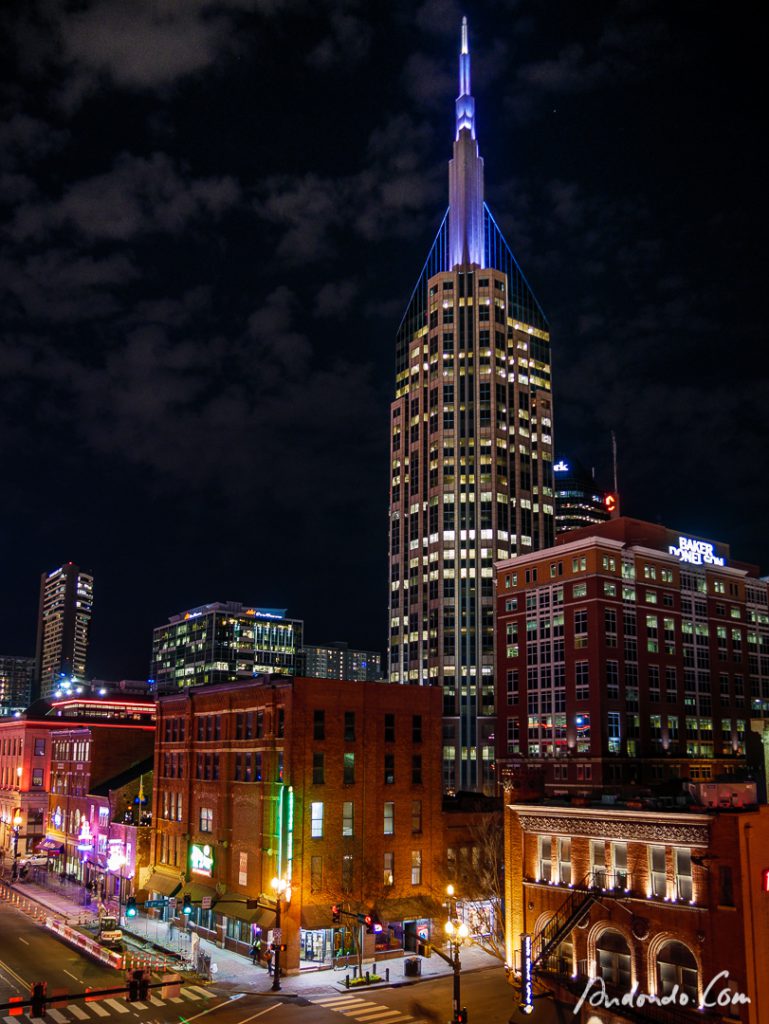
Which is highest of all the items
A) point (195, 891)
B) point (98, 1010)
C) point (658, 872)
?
point (658, 872)

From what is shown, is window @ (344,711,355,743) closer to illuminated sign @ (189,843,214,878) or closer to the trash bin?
illuminated sign @ (189,843,214,878)

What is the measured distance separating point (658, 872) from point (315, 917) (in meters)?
27.3

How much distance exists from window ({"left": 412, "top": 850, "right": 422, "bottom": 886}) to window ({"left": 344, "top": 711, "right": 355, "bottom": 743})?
9.62m

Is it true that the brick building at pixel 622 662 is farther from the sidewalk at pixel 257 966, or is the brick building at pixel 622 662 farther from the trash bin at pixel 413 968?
the trash bin at pixel 413 968

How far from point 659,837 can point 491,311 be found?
15396 cm

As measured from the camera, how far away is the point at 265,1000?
166 ft

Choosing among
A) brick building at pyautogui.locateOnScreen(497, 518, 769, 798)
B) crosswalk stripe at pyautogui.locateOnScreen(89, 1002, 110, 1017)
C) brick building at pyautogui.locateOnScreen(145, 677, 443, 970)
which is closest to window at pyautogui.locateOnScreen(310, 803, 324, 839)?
brick building at pyautogui.locateOnScreen(145, 677, 443, 970)

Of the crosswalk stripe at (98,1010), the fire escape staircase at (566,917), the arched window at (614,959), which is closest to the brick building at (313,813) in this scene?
the crosswalk stripe at (98,1010)

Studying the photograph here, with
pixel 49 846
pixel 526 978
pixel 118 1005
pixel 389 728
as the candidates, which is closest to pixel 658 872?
pixel 526 978

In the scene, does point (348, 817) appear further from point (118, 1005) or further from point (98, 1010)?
point (98, 1010)

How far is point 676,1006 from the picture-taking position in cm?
3819

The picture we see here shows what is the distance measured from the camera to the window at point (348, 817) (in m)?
64.2

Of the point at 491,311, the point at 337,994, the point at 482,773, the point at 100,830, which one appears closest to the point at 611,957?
the point at 337,994

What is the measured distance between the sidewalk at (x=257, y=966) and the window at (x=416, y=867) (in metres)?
6.30
